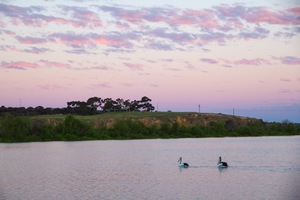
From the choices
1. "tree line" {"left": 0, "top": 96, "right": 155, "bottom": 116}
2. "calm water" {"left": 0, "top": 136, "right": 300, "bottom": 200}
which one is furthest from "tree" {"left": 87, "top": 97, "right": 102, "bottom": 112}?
"calm water" {"left": 0, "top": 136, "right": 300, "bottom": 200}

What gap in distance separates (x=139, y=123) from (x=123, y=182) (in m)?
78.9

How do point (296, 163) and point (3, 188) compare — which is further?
point (296, 163)

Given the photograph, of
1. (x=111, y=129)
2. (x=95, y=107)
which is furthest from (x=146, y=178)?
(x=95, y=107)

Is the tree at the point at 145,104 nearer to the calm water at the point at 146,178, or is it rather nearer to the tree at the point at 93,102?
the tree at the point at 93,102

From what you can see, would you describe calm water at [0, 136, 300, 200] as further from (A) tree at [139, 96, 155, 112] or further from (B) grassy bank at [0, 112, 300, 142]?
(A) tree at [139, 96, 155, 112]

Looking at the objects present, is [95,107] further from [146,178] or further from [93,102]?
[146,178]

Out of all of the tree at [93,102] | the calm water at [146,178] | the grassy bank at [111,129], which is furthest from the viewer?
the tree at [93,102]

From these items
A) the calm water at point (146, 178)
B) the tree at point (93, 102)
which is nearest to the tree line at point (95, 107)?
the tree at point (93, 102)

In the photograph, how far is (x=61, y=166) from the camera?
158 feet

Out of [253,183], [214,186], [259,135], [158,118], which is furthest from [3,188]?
[158,118]

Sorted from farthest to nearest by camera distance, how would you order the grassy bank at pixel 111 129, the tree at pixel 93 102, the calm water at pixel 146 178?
1. the tree at pixel 93 102
2. the grassy bank at pixel 111 129
3. the calm water at pixel 146 178

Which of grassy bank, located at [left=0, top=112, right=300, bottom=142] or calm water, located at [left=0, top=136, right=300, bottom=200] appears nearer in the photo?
calm water, located at [left=0, top=136, right=300, bottom=200]

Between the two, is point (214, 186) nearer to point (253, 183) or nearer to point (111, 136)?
point (253, 183)

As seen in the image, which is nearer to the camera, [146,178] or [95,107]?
[146,178]
